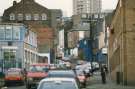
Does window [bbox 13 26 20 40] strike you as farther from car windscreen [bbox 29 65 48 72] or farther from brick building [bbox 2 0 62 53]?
brick building [bbox 2 0 62 53]

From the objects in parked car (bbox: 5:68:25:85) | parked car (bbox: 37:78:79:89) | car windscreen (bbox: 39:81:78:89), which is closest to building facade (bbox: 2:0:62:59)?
parked car (bbox: 5:68:25:85)

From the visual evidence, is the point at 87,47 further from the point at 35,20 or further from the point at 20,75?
the point at 20,75

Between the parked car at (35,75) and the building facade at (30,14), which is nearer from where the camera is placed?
the parked car at (35,75)

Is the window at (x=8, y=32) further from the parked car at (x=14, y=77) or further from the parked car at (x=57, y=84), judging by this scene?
the parked car at (x=57, y=84)

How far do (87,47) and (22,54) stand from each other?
47.6 m

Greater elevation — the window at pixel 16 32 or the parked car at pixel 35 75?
the window at pixel 16 32

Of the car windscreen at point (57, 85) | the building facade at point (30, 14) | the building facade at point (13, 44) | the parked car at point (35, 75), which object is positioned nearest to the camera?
the car windscreen at point (57, 85)

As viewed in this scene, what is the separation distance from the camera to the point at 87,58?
461 ft

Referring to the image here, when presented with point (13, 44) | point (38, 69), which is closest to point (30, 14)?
point (13, 44)

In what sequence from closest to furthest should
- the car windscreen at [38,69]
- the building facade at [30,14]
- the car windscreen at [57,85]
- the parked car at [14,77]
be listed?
the car windscreen at [57,85] < the car windscreen at [38,69] < the parked car at [14,77] < the building facade at [30,14]

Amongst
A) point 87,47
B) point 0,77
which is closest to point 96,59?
point 87,47

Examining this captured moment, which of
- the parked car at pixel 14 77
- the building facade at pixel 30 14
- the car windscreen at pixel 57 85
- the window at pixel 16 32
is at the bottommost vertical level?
the parked car at pixel 14 77

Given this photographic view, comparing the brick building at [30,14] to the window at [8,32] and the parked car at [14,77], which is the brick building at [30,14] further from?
the parked car at [14,77]

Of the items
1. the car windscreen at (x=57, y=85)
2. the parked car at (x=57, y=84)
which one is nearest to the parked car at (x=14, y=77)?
the parked car at (x=57, y=84)
